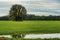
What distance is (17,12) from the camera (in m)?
9.14

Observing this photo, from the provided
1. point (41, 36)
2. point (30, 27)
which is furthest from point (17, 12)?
point (41, 36)

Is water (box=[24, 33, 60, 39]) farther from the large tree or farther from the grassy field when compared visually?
the large tree

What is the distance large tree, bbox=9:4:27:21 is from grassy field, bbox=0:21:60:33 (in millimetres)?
204

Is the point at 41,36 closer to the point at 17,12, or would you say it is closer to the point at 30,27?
the point at 30,27

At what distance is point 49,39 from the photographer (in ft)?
26.4

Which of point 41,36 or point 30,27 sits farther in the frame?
point 30,27

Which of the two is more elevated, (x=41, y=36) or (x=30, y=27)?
(x=30, y=27)

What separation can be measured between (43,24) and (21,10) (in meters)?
1.12

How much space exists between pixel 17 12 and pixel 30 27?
813 mm

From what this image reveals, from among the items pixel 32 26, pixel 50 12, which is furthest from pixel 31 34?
pixel 50 12

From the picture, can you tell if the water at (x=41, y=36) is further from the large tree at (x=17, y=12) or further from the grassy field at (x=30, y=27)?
the large tree at (x=17, y=12)

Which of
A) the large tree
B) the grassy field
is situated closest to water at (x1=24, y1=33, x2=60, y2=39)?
the grassy field

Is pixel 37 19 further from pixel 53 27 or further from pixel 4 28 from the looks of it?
pixel 4 28

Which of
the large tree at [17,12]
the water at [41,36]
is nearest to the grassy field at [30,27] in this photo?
the large tree at [17,12]
